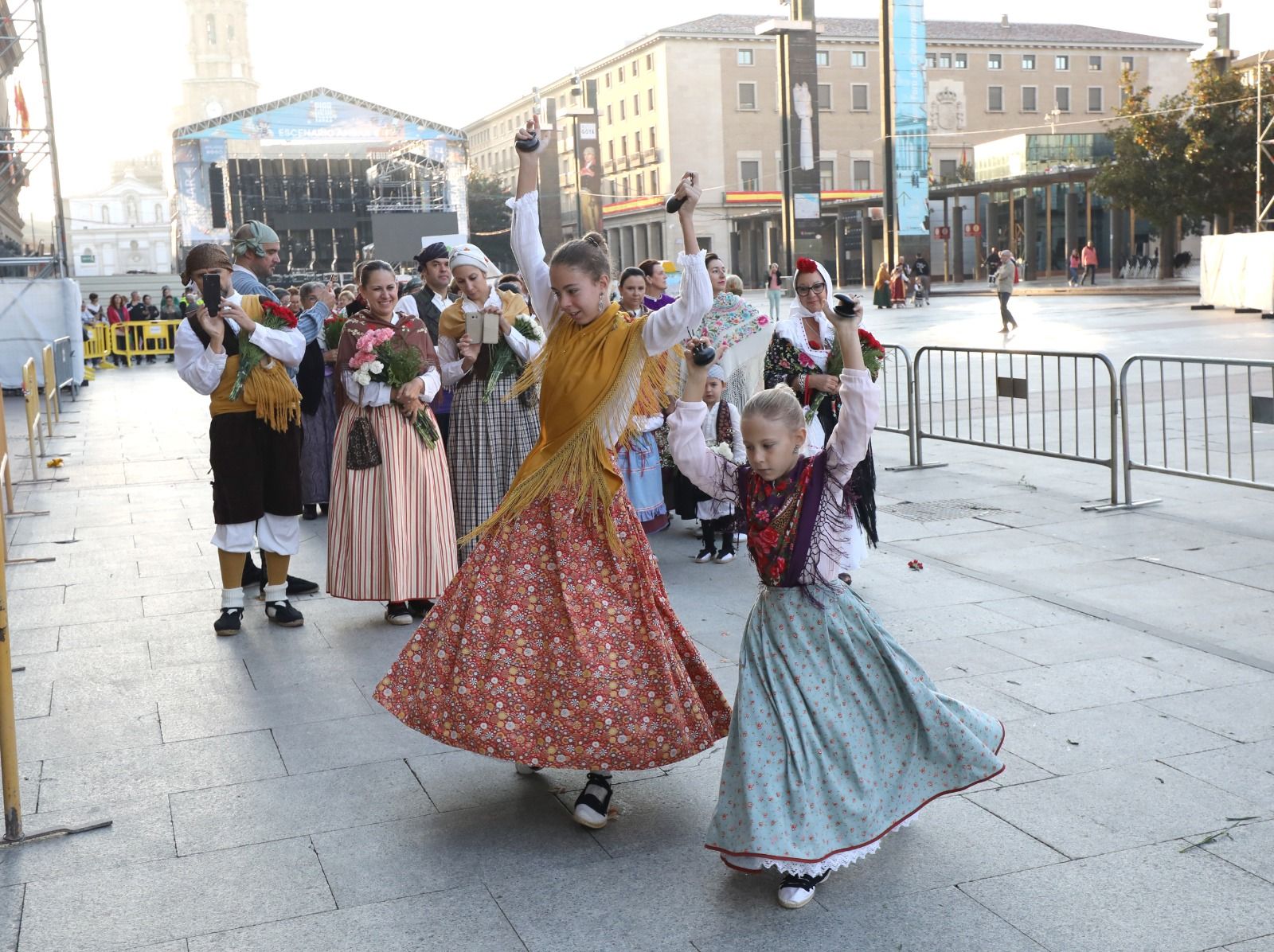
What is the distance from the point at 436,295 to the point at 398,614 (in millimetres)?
1918

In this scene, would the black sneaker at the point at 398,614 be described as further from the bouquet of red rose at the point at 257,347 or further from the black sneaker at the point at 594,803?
the black sneaker at the point at 594,803

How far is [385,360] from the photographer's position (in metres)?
6.12

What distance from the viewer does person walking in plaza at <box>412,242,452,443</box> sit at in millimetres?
7102

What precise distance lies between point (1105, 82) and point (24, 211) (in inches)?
3031

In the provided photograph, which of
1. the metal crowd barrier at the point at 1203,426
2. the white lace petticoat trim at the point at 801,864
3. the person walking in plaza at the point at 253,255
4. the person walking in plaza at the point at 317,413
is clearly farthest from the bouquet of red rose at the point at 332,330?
the white lace petticoat trim at the point at 801,864

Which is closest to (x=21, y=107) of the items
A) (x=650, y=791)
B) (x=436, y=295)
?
(x=436, y=295)

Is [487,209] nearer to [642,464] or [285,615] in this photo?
[642,464]

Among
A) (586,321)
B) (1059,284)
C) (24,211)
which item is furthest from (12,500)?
(1059,284)

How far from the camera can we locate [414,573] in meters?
6.23

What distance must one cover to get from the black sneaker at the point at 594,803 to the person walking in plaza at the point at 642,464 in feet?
12.1

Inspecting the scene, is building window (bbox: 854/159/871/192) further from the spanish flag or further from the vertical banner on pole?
the spanish flag

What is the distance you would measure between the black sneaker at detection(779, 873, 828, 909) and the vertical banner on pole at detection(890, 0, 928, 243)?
43.6m

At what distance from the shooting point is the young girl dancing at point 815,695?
3254mm

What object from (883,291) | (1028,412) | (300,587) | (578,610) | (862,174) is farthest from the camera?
(862,174)
